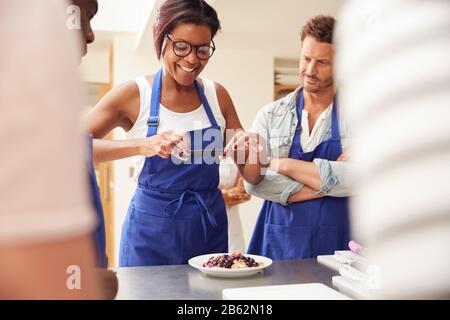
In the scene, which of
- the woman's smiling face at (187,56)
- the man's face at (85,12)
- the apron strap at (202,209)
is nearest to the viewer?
the man's face at (85,12)

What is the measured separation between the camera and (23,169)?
30cm

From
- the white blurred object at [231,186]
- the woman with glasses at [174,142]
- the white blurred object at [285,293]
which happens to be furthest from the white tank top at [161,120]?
the white blurred object at [231,186]

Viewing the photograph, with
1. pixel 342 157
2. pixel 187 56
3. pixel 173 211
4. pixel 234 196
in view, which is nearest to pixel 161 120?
pixel 187 56

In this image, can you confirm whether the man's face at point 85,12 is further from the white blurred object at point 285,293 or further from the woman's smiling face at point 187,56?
the white blurred object at point 285,293

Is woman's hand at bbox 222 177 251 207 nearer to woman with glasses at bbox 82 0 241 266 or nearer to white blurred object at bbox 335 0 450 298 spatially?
woman with glasses at bbox 82 0 241 266

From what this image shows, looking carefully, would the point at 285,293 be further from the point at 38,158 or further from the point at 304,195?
the point at 38,158

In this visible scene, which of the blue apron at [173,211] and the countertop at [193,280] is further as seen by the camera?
the blue apron at [173,211]

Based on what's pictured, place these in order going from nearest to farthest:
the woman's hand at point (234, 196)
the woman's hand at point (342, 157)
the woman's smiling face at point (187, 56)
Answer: the woman's smiling face at point (187, 56) → the woman's hand at point (342, 157) → the woman's hand at point (234, 196)

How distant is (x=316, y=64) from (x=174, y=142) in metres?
0.71

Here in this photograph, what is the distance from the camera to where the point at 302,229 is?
175 centimetres

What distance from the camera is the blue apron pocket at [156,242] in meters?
1.59

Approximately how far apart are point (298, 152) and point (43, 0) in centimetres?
167
